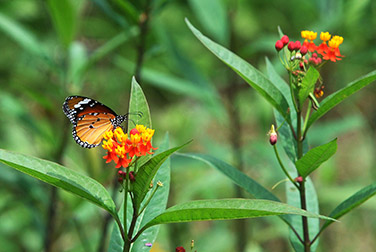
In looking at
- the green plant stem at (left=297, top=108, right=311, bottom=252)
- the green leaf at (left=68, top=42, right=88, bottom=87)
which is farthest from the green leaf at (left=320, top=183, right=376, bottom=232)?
the green leaf at (left=68, top=42, right=88, bottom=87)

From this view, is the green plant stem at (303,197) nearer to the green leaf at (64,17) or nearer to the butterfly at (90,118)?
the butterfly at (90,118)

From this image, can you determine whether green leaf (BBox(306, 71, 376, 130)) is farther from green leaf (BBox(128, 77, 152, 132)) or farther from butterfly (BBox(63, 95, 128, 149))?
butterfly (BBox(63, 95, 128, 149))

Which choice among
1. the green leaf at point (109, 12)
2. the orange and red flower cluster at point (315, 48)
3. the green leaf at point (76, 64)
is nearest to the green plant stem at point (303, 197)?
the orange and red flower cluster at point (315, 48)

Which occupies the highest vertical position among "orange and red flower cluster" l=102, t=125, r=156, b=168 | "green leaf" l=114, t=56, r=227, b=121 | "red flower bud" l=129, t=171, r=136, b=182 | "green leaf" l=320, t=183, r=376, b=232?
"green leaf" l=114, t=56, r=227, b=121

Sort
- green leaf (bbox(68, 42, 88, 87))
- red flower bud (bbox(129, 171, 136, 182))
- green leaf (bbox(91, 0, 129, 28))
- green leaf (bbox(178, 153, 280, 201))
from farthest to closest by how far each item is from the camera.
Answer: green leaf (bbox(68, 42, 88, 87)), green leaf (bbox(91, 0, 129, 28)), green leaf (bbox(178, 153, 280, 201)), red flower bud (bbox(129, 171, 136, 182))

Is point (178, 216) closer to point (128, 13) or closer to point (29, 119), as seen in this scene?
point (128, 13)

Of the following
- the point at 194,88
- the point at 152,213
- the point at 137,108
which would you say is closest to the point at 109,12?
the point at 194,88
